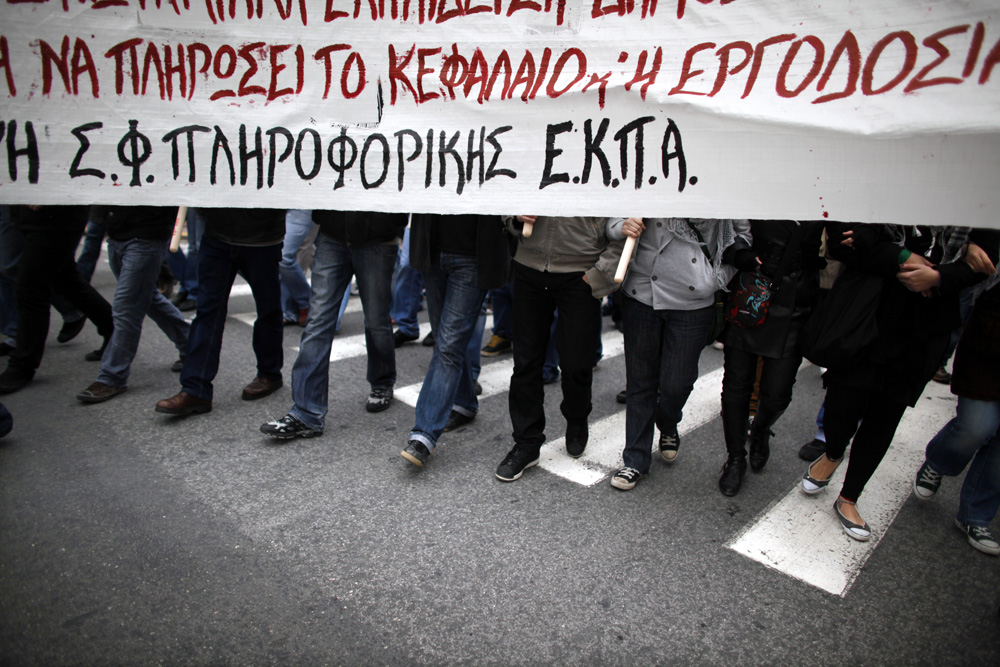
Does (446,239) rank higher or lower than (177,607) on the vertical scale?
higher

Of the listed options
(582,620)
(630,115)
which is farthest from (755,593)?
(630,115)

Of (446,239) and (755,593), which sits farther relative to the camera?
(446,239)

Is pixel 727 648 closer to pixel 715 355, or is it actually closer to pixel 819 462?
pixel 819 462

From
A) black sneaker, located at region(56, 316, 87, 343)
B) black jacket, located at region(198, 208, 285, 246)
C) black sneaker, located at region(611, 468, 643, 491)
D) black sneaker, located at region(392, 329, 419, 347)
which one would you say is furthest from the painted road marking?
black sneaker, located at region(56, 316, 87, 343)

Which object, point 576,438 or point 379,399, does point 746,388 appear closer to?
point 576,438

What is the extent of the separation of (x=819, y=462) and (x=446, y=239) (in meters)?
2.30

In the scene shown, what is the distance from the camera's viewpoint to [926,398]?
5.29 m

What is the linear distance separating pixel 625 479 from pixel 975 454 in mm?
1653

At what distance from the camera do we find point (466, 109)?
262cm

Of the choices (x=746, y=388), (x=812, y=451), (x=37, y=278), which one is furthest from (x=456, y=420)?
(x=37, y=278)

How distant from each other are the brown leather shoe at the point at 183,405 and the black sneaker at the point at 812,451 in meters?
3.63

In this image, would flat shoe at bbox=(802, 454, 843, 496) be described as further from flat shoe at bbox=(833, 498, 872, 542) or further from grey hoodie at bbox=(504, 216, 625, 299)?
grey hoodie at bbox=(504, 216, 625, 299)

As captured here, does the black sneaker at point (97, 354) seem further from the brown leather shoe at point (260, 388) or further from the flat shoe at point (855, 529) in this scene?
the flat shoe at point (855, 529)

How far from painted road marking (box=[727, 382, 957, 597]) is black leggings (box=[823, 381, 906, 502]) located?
0.74ft
